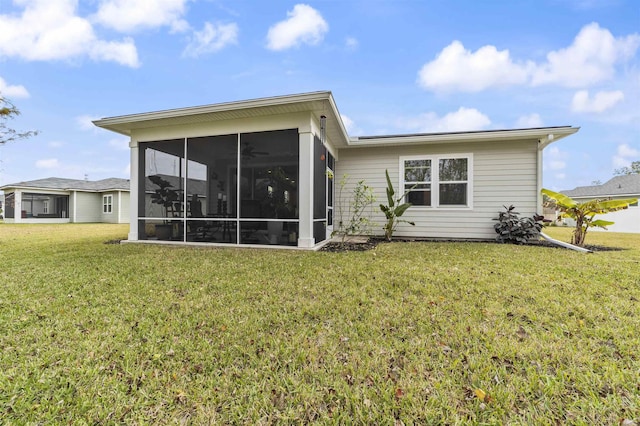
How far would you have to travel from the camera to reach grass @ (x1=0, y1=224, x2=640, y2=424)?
155 cm

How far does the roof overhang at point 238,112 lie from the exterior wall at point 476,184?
2175 millimetres

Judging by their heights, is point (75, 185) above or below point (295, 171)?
above

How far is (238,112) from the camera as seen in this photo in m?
6.25

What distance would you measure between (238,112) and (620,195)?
2517cm

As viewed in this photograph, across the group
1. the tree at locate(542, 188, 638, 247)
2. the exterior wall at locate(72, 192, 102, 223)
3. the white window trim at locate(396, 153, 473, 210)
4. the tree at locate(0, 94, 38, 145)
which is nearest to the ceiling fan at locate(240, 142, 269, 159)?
the white window trim at locate(396, 153, 473, 210)

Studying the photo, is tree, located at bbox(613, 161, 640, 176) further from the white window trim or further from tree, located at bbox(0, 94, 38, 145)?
tree, located at bbox(0, 94, 38, 145)

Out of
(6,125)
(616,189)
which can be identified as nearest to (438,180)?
(6,125)

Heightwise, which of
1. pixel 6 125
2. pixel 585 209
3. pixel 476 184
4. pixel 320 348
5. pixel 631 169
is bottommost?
pixel 320 348

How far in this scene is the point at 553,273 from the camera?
4.18 m

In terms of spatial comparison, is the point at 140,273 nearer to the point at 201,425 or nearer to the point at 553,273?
the point at 201,425

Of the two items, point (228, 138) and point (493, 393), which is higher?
point (228, 138)

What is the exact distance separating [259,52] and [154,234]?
26.4 ft

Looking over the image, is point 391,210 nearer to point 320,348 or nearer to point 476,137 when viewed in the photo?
point 476,137

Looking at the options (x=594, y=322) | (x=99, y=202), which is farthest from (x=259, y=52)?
(x=99, y=202)
